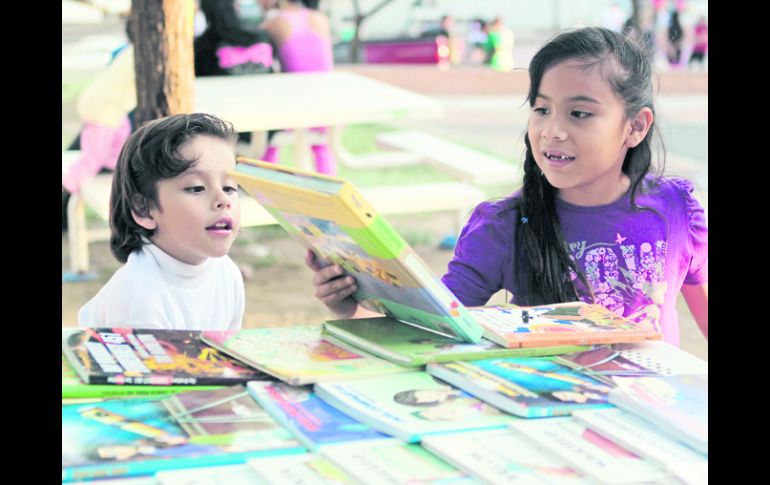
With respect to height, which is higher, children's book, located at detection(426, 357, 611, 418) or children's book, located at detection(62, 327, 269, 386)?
children's book, located at detection(62, 327, 269, 386)

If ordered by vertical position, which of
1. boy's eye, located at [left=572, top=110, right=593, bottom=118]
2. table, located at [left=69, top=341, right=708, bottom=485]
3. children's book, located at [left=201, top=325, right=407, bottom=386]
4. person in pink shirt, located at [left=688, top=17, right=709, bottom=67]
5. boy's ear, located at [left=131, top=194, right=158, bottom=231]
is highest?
person in pink shirt, located at [left=688, top=17, right=709, bottom=67]

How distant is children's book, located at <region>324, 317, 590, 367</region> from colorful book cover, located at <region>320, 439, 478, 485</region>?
0.99 feet

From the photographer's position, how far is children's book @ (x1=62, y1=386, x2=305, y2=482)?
130 cm

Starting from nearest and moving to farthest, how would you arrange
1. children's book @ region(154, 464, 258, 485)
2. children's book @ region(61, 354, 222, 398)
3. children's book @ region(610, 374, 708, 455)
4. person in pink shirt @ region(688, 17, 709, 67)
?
children's book @ region(154, 464, 258, 485) → children's book @ region(610, 374, 708, 455) → children's book @ region(61, 354, 222, 398) → person in pink shirt @ region(688, 17, 709, 67)

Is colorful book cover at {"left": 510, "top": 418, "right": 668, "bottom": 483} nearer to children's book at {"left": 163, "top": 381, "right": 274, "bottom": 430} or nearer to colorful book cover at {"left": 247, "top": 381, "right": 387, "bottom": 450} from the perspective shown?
colorful book cover at {"left": 247, "top": 381, "right": 387, "bottom": 450}

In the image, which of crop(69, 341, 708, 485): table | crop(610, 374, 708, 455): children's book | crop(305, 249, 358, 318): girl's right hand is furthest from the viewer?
crop(305, 249, 358, 318): girl's right hand

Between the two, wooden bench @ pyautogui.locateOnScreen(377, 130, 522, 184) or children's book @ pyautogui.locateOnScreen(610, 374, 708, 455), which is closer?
children's book @ pyautogui.locateOnScreen(610, 374, 708, 455)

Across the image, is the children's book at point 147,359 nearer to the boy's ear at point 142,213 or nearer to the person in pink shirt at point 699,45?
the boy's ear at point 142,213

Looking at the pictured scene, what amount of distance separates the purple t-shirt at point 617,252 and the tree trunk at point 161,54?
141cm

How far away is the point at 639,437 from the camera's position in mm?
1391

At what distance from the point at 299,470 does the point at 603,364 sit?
0.57 metres

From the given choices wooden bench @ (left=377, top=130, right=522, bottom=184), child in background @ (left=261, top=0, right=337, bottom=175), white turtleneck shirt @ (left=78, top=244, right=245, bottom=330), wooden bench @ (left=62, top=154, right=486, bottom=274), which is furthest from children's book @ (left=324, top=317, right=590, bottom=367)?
child in background @ (left=261, top=0, right=337, bottom=175)
